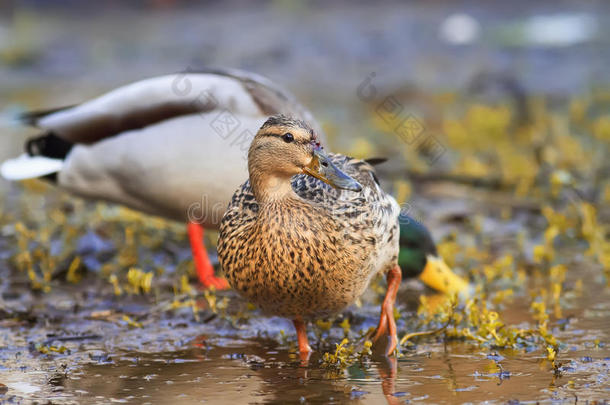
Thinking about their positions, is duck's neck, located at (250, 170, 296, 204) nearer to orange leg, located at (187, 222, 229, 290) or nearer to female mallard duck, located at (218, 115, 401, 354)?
female mallard duck, located at (218, 115, 401, 354)

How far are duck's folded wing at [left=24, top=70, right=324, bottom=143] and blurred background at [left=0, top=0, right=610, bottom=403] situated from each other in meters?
0.57

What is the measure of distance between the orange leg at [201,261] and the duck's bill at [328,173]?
178cm

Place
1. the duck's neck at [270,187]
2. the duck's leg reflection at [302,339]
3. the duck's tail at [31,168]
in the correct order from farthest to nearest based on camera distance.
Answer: the duck's tail at [31,168] → the duck's leg reflection at [302,339] → the duck's neck at [270,187]

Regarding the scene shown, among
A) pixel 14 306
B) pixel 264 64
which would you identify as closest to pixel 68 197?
pixel 14 306

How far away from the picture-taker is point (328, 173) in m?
3.73

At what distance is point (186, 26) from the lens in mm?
15938

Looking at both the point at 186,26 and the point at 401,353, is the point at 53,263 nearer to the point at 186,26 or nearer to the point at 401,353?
the point at 401,353

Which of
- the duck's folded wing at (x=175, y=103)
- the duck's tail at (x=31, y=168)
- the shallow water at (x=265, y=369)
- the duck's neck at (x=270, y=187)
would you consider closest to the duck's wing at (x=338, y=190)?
the duck's neck at (x=270, y=187)

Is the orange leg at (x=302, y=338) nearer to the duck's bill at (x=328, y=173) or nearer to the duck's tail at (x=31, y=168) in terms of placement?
the duck's bill at (x=328, y=173)

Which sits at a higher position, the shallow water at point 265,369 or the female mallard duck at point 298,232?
the female mallard duck at point 298,232

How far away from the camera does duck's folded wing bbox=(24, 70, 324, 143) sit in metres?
5.25

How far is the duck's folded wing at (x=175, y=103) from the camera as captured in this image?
5.25m

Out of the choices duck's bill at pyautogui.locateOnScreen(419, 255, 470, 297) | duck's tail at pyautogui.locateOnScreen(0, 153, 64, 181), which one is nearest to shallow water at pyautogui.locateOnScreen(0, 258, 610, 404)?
duck's bill at pyautogui.locateOnScreen(419, 255, 470, 297)

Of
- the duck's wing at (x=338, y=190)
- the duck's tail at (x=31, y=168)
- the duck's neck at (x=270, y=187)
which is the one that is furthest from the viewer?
the duck's tail at (x=31, y=168)
